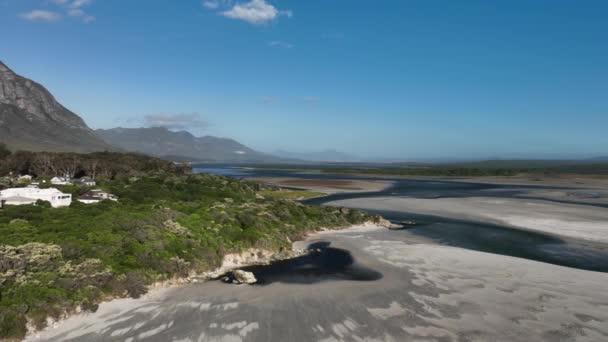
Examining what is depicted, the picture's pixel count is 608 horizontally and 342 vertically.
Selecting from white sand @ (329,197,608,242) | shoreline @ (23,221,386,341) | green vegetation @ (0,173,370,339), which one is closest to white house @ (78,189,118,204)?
green vegetation @ (0,173,370,339)

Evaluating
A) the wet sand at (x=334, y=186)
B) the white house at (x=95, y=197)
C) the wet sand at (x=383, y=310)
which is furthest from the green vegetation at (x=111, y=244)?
the wet sand at (x=334, y=186)

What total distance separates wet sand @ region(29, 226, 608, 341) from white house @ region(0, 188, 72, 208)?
2912 centimetres

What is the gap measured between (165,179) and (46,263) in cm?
4872

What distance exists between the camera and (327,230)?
54.8 metres

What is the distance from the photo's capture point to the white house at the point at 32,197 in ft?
152

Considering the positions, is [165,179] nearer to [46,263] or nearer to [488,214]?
[46,263]

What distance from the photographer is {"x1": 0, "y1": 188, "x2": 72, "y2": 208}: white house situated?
46.4 metres

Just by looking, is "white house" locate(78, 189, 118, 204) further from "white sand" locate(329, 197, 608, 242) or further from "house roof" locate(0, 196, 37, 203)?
"white sand" locate(329, 197, 608, 242)

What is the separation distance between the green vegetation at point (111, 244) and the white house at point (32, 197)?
264 cm

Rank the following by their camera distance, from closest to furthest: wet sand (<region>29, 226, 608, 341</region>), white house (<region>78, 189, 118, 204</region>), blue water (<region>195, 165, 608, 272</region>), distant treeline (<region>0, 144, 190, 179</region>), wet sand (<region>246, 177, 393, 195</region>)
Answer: wet sand (<region>29, 226, 608, 341</region>) → blue water (<region>195, 165, 608, 272</region>) → white house (<region>78, 189, 118, 204</region>) → distant treeline (<region>0, 144, 190, 179</region>) → wet sand (<region>246, 177, 393, 195</region>)

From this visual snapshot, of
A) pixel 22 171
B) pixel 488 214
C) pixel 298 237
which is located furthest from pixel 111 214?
pixel 22 171

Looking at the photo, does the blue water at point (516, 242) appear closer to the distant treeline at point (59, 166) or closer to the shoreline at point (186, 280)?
the shoreline at point (186, 280)

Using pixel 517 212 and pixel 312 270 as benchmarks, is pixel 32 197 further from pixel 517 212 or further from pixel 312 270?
pixel 517 212

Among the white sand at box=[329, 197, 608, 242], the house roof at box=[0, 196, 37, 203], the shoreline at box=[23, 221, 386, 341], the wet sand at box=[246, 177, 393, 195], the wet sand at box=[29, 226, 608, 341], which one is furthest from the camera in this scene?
the wet sand at box=[246, 177, 393, 195]
